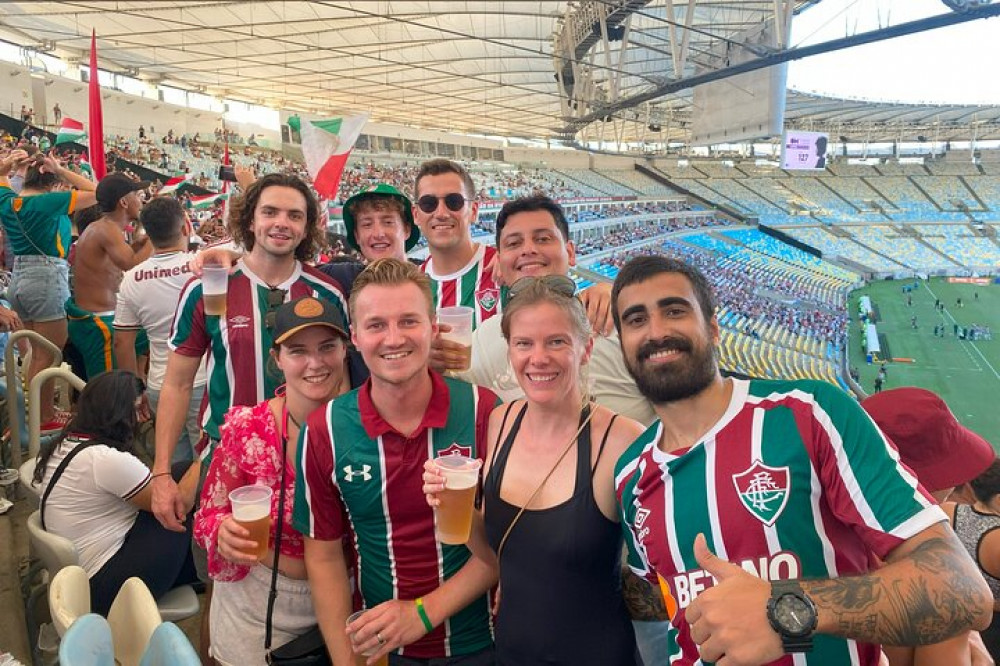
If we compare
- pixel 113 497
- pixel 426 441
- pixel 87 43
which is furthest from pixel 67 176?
pixel 87 43

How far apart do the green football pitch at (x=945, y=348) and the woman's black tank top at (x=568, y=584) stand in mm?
19811

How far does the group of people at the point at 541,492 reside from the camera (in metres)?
1.20

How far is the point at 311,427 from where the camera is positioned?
1.75 m

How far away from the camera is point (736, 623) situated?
1074 millimetres

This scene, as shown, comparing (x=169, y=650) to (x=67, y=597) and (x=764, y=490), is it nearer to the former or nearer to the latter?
(x=67, y=597)

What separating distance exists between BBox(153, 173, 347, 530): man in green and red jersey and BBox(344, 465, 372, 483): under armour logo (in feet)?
3.22

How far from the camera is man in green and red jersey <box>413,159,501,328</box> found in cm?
280

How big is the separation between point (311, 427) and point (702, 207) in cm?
4953

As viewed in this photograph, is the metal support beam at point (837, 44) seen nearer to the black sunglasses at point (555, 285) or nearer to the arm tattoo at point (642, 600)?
the black sunglasses at point (555, 285)

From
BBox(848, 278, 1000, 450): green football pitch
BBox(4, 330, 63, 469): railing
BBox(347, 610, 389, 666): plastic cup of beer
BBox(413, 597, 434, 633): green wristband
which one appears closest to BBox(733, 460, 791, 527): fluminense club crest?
BBox(413, 597, 434, 633): green wristband

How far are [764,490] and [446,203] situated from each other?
192 centimetres

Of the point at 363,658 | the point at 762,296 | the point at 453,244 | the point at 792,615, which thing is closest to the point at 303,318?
the point at 363,658

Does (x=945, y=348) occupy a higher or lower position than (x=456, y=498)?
lower

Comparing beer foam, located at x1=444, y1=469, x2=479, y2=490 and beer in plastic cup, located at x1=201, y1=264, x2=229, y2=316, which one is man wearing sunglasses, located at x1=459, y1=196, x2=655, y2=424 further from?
beer in plastic cup, located at x1=201, y1=264, x2=229, y2=316
